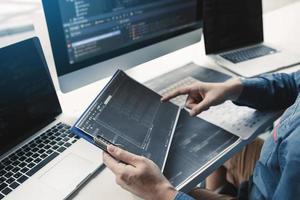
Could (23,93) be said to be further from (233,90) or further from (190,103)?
(233,90)

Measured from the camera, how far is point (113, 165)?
67 centimetres

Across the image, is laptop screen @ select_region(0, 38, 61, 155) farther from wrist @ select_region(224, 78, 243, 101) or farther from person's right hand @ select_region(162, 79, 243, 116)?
wrist @ select_region(224, 78, 243, 101)

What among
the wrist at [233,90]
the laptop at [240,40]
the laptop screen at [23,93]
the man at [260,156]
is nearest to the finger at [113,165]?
the man at [260,156]

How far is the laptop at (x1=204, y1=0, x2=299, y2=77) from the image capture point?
1270mm

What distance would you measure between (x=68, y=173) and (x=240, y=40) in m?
0.96

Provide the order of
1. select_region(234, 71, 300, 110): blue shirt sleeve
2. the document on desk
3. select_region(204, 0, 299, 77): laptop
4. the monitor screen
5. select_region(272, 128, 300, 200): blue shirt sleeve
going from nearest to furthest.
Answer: select_region(272, 128, 300, 200): blue shirt sleeve, the document on desk, the monitor screen, select_region(234, 71, 300, 110): blue shirt sleeve, select_region(204, 0, 299, 77): laptop

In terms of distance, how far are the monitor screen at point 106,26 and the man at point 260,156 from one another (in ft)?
0.80

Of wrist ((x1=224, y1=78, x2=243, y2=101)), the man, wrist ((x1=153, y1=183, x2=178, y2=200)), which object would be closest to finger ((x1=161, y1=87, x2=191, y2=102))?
the man

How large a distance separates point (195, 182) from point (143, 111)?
Result: 226mm

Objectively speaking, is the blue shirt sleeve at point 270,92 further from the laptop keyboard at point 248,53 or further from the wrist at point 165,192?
the wrist at point 165,192

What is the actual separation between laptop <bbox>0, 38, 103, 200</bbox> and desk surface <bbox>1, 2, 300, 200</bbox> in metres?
0.04

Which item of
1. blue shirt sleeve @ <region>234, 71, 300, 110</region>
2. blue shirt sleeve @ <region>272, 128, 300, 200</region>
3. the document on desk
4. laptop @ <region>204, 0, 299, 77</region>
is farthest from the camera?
laptop @ <region>204, 0, 299, 77</region>

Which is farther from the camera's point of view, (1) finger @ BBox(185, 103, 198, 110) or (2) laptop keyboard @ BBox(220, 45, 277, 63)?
(2) laptop keyboard @ BBox(220, 45, 277, 63)

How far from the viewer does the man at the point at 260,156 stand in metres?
0.65
